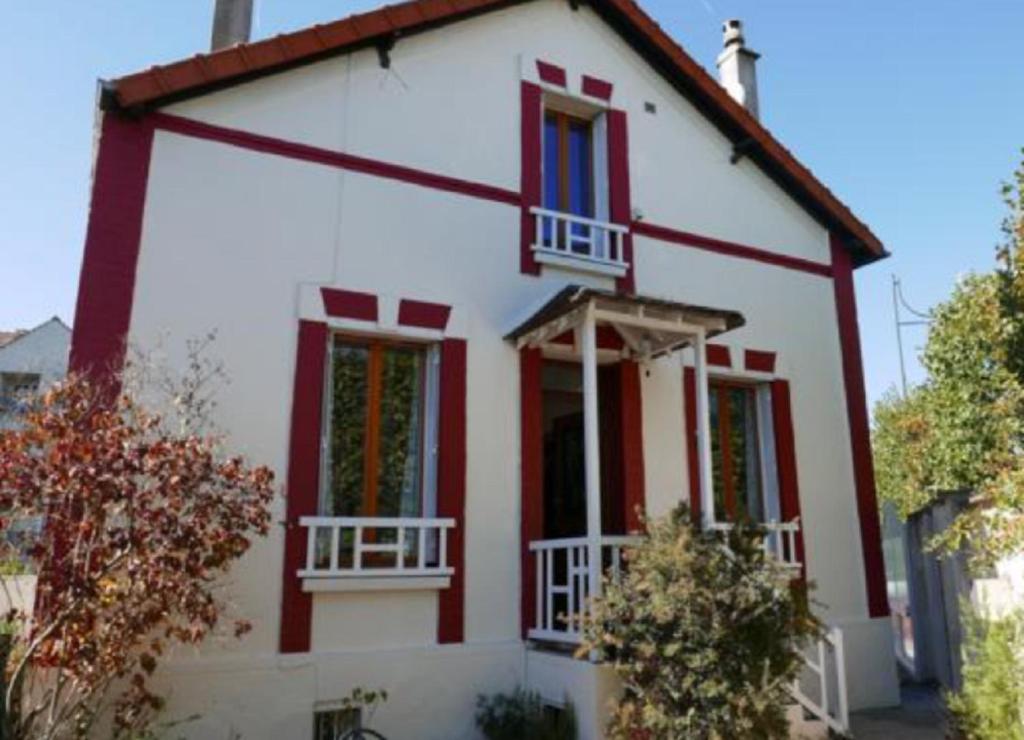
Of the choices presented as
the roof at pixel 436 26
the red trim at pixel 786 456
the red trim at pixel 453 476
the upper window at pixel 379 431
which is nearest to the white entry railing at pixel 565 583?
the red trim at pixel 453 476

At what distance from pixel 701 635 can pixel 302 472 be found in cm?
344

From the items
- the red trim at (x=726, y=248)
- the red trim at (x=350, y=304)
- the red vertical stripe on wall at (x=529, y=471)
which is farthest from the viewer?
the red trim at (x=726, y=248)

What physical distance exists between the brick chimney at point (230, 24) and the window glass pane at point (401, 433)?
3.74m

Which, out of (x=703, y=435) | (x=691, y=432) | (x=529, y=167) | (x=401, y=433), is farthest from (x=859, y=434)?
(x=401, y=433)

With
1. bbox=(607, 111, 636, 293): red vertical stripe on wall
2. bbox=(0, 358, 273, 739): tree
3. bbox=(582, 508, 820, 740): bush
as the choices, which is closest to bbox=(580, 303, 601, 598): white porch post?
bbox=(582, 508, 820, 740): bush

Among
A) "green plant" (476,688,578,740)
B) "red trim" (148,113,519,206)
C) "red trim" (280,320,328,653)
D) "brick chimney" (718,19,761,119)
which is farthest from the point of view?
"brick chimney" (718,19,761,119)

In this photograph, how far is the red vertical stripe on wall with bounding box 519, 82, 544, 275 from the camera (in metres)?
8.50

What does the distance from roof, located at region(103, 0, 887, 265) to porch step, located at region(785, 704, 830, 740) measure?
20.4 ft

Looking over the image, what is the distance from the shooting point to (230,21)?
8.55m

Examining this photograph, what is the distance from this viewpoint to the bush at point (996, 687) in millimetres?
5707

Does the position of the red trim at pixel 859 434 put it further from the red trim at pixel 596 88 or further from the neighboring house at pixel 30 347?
the neighboring house at pixel 30 347

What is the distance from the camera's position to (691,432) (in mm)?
8945

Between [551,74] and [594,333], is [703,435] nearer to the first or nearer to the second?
[594,333]

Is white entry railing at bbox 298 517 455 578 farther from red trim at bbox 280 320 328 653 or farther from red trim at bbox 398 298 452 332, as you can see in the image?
red trim at bbox 398 298 452 332
